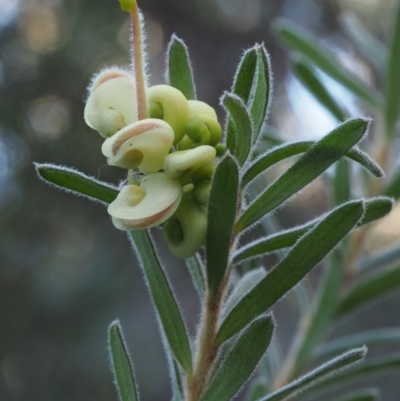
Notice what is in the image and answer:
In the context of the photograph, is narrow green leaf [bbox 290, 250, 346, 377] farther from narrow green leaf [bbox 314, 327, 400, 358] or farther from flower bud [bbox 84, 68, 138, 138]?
flower bud [bbox 84, 68, 138, 138]

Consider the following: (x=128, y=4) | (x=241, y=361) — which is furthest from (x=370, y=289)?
(x=128, y=4)

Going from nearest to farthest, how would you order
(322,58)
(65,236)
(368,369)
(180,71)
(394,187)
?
1. (180,71)
2. (368,369)
3. (394,187)
4. (322,58)
5. (65,236)

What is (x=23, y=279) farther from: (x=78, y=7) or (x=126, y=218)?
(x=126, y=218)

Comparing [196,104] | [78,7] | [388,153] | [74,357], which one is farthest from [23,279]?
[196,104]

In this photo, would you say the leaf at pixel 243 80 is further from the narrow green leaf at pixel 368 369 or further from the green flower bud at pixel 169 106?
the narrow green leaf at pixel 368 369

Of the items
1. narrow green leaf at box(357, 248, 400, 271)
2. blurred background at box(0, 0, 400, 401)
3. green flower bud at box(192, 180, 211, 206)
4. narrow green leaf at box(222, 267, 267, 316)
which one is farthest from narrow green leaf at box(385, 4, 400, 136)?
blurred background at box(0, 0, 400, 401)

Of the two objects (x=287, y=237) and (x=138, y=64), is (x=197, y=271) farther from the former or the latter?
(x=138, y=64)

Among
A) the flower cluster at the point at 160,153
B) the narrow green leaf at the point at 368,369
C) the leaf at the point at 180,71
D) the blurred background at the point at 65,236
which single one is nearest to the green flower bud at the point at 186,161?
the flower cluster at the point at 160,153
